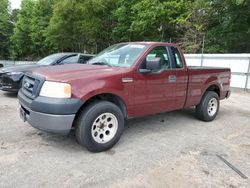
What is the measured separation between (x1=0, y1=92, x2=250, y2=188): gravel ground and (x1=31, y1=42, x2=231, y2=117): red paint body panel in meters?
0.61

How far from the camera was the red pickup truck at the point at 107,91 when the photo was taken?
333 centimetres

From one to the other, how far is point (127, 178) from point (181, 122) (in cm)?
295

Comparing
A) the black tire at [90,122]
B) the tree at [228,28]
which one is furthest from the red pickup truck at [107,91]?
the tree at [228,28]

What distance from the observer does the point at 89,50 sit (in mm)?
28938

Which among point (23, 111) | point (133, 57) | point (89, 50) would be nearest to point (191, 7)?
point (89, 50)

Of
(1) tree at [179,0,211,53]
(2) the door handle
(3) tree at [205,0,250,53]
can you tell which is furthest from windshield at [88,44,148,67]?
(3) tree at [205,0,250,53]

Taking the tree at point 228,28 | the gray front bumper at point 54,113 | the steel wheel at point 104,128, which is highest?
the tree at point 228,28

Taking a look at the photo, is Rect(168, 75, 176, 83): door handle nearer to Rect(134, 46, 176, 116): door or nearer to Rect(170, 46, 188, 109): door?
Rect(134, 46, 176, 116): door

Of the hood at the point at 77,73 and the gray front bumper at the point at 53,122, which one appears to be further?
the hood at the point at 77,73

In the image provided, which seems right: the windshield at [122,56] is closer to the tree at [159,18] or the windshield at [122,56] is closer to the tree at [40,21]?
the tree at [159,18]

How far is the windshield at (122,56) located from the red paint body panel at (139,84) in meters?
0.13

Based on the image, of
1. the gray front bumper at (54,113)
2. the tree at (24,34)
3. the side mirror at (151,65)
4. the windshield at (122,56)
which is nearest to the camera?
the gray front bumper at (54,113)

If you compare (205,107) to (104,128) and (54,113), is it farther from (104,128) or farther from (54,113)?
(54,113)

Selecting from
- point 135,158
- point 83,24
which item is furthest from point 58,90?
point 83,24
